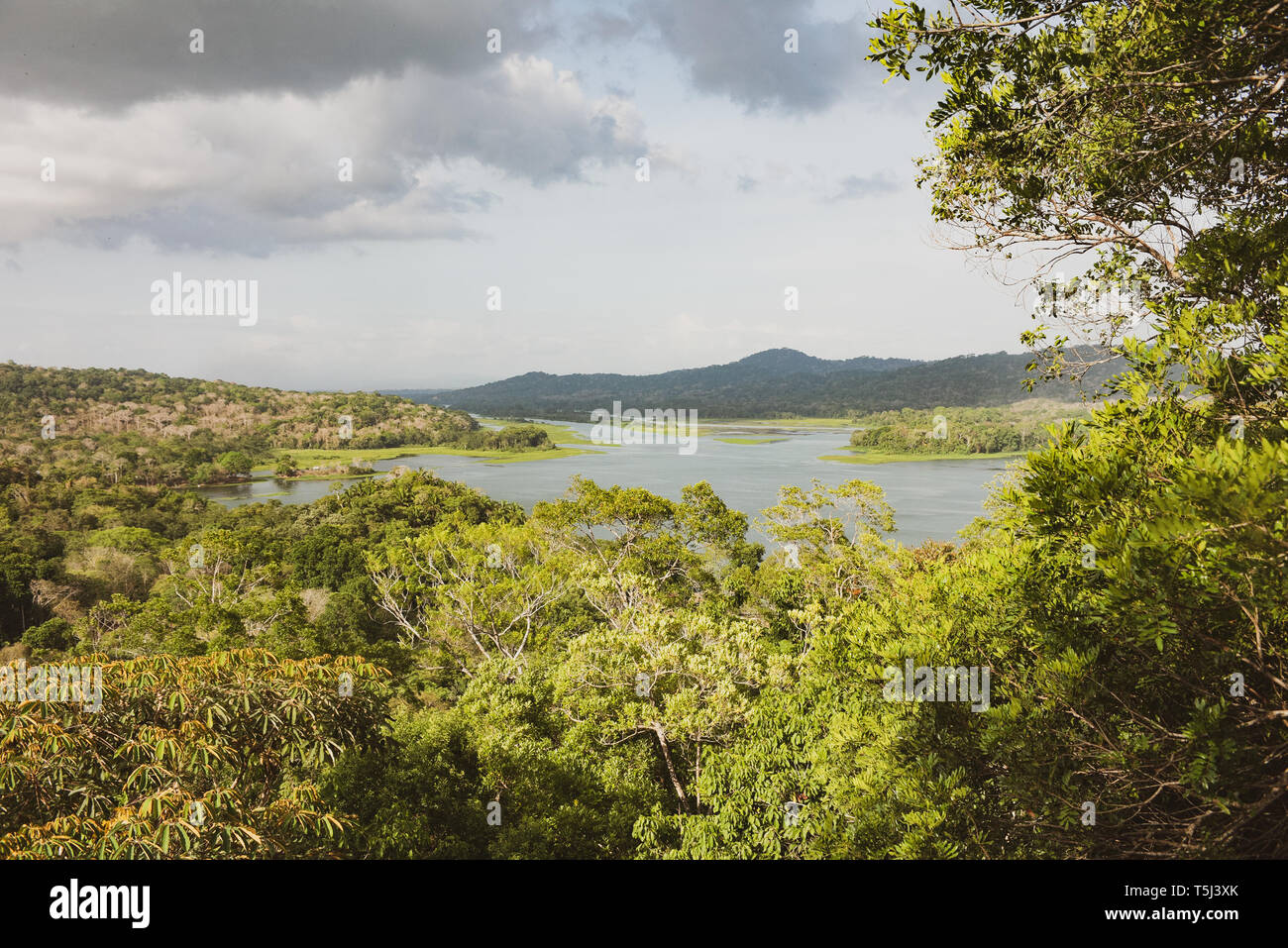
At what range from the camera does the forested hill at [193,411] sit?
62.9 metres

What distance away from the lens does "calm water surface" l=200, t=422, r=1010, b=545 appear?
134ft

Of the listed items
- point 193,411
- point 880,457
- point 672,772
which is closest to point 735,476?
point 880,457

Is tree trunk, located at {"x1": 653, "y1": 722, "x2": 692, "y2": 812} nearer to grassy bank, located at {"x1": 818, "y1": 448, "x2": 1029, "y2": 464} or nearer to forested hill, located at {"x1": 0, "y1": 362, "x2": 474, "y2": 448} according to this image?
grassy bank, located at {"x1": 818, "y1": 448, "x2": 1029, "y2": 464}

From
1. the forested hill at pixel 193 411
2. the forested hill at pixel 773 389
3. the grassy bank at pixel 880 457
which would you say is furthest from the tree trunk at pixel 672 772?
the forested hill at pixel 193 411

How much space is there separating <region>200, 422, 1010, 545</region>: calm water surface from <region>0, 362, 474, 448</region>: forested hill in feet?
28.3

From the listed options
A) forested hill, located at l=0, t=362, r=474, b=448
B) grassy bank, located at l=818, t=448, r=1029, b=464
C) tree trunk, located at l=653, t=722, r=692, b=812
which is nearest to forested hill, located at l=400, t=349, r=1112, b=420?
grassy bank, located at l=818, t=448, r=1029, b=464

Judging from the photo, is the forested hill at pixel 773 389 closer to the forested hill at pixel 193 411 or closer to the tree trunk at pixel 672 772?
the forested hill at pixel 193 411

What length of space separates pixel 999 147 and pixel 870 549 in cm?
1063

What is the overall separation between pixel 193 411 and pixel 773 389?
82282 mm

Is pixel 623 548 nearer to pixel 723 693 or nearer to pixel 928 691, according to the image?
pixel 723 693

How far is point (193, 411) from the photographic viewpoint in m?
74.4

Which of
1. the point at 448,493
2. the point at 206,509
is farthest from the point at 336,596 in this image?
the point at 206,509

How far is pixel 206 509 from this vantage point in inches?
1489

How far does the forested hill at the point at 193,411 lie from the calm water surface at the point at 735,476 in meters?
8.61
